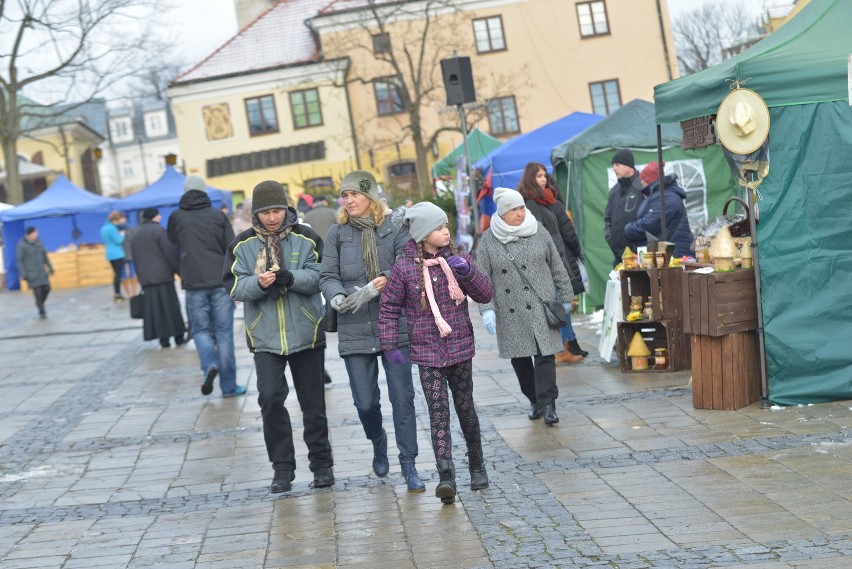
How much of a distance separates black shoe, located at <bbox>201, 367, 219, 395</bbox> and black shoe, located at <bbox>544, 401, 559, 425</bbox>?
4.00 metres

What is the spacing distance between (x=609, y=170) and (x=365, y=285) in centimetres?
994

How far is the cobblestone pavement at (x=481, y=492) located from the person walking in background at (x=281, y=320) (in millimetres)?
283

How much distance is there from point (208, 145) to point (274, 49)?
15.0ft

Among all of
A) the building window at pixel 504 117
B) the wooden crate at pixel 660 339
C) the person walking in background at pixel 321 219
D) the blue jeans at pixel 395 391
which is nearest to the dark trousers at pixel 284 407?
the blue jeans at pixel 395 391

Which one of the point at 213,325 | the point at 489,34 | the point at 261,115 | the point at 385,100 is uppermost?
the point at 489,34

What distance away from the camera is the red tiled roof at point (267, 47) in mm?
48438

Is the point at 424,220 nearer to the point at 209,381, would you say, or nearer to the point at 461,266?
the point at 461,266

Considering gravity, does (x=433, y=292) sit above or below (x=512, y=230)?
below

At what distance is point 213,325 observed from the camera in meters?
12.1

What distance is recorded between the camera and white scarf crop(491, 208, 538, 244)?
29.1ft

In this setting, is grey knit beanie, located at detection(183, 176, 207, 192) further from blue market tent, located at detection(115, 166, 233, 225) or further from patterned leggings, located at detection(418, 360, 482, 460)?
blue market tent, located at detection(115, 166, 233, 225)

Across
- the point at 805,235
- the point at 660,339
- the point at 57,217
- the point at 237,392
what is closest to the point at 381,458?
the point at 805,235

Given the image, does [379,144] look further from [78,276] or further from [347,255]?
[347,255]

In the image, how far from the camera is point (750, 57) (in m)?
8.94
